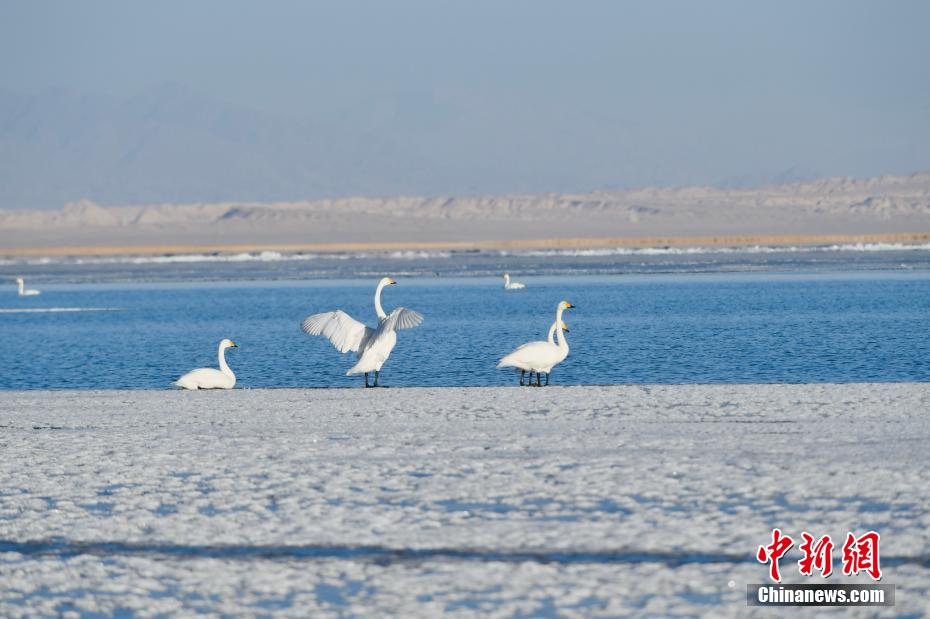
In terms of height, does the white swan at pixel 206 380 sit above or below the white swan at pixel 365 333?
below

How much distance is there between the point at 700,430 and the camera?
34.8 feet

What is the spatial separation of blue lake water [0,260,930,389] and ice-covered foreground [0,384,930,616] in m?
4.57

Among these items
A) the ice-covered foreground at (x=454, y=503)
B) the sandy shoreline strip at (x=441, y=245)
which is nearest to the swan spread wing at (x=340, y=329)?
the ice-covered foreground at (x=454, y=503)

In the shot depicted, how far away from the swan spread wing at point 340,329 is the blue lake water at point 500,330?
35.6 inches

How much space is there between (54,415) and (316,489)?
4.88 metres

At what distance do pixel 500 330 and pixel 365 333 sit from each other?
8.71 m

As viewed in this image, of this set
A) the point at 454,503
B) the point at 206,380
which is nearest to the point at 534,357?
the point at 206,380

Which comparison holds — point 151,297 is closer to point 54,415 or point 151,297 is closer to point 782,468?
point 54,415

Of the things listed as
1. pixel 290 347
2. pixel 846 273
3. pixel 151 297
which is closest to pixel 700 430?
pixel 290 347

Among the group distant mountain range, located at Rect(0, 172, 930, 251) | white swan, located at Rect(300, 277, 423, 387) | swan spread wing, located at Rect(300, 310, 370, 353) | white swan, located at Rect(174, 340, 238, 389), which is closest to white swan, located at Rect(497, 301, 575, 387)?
white swan, located at Rect(300, 277, 423, 387)

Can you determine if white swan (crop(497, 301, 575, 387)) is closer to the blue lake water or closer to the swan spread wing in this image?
the blue lake water

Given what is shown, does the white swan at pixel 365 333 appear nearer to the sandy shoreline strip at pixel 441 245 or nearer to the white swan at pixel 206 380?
the white swan at pixel 206 380

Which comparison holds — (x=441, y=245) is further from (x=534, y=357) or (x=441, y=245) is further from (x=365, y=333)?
(x=534, y=357)

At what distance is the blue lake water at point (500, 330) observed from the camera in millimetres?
17219
